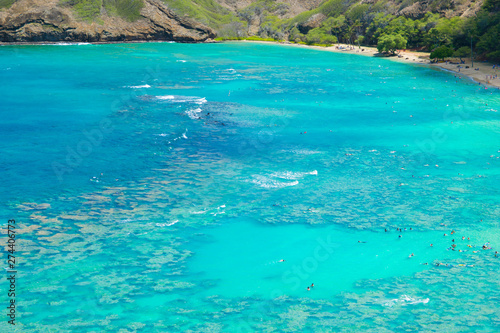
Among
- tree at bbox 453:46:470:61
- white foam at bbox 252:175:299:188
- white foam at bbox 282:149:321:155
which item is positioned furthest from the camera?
tree at bbox 453:46:470:61

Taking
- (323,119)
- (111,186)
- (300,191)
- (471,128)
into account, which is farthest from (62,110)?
(471,128)

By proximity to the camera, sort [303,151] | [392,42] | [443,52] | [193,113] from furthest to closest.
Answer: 1. [392,42]
2. [443,52]
3. [193,113]
4. [303,151]

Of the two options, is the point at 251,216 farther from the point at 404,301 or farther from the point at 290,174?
the point at 404,301

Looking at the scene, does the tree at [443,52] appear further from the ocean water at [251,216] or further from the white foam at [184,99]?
the white foam at [184,99]

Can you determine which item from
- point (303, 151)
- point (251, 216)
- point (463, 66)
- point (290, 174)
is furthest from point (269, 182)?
point (463, 66)

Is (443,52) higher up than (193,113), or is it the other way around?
(443,52)

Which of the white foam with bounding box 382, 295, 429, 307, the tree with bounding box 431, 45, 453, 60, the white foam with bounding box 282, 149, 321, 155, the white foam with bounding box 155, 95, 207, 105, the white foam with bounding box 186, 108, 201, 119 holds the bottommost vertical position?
the white foam with bounding box 382, 295, 429, 307

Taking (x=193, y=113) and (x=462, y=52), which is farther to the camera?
(x=462, y=52)

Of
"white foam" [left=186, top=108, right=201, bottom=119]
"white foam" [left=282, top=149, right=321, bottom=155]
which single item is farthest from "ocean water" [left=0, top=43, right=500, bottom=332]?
"white foam" [left=282, top=149, right=321, bottom=155]

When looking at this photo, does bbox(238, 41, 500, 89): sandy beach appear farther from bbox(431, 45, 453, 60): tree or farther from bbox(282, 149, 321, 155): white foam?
bbox(282, 149, 321, 155): white foam

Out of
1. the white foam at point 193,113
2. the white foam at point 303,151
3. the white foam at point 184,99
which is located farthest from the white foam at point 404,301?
the white foam at point 184,99
